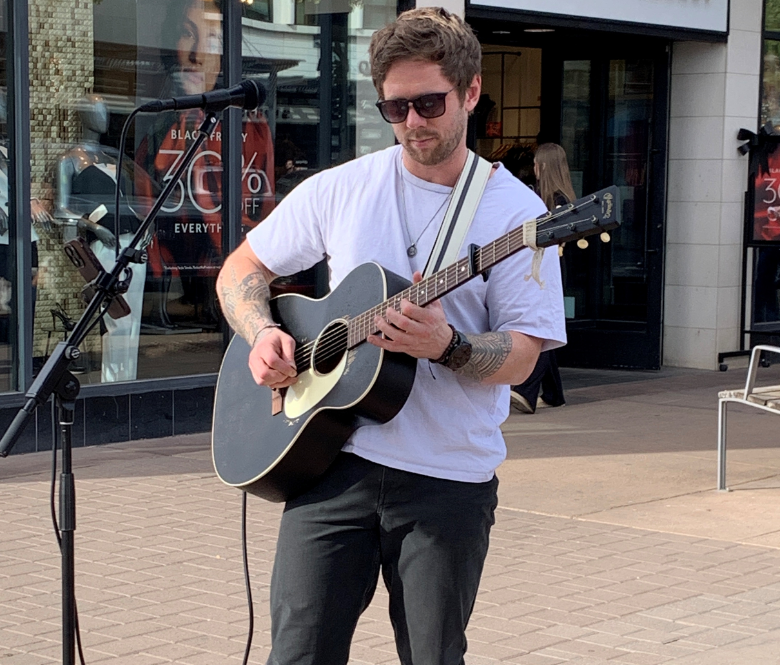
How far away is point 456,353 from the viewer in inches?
105

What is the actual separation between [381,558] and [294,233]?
2.53ft

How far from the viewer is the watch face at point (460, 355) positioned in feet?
8.80

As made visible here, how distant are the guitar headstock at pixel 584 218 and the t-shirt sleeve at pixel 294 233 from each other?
0.63m

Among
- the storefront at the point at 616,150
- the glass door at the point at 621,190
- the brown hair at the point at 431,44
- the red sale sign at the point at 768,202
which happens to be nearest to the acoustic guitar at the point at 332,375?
the brown hair at the point at 431,44

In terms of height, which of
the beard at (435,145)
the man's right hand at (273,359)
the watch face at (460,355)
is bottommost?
the man's right hand at (273,359)

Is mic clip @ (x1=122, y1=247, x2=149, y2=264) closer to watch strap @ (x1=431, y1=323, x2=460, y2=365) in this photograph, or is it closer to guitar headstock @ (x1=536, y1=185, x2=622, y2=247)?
watch strap @ (x1=431, y1=323, x2=460, y2=365)

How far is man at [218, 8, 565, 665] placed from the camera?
280 centimetres

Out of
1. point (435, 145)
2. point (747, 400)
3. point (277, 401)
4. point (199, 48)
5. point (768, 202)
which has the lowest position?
point (747, 400)

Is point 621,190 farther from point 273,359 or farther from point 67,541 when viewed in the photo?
point 273,359

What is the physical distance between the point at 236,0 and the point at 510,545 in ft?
15.3

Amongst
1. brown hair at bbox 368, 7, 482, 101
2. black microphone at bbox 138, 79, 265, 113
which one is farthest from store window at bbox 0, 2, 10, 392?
brown hair at bbox 368, 7, 482, 101

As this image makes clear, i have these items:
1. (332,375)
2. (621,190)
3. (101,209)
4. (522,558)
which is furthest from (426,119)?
(621,190)

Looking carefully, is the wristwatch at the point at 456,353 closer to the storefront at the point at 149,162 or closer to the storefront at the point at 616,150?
the storefront at the point at 149,162

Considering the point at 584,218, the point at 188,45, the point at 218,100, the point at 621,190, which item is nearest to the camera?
the point at 584,218
